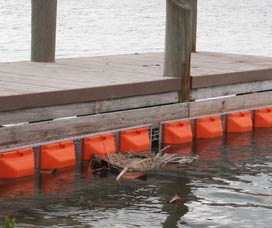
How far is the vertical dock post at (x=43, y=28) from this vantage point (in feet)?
46.5

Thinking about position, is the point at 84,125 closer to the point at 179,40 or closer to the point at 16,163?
the point at 16,163

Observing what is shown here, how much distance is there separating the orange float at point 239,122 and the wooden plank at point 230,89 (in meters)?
0.31

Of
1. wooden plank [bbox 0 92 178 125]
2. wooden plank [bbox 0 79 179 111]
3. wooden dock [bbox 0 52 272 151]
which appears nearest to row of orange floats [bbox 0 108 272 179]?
wooden dock [bbox 0 52 272 151]

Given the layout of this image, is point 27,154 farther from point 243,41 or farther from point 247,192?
point 243,41

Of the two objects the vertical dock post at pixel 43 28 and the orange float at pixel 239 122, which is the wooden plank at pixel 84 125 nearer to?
the orange float at pixel 239 122

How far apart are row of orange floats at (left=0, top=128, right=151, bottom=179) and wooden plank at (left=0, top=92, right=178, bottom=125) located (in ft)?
1.01

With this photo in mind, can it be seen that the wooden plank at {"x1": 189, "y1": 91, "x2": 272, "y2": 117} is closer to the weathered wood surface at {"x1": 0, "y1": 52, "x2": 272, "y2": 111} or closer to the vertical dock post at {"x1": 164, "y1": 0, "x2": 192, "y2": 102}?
the weathered wood surface at {"x1": 0, "y1": 52, "x2": 272, "y2": 111}

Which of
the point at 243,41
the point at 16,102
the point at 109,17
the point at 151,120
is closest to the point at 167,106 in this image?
the point at 151,120

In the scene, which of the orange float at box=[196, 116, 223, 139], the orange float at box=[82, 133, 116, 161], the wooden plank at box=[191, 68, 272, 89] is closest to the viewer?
the orange float at box=[82, 133, 116, 161]

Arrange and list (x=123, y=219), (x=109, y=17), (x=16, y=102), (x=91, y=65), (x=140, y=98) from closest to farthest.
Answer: (x=123, y=219) < (x=16, y=102) < (x=140, y=98) < (x=91, y=65) < (x=109, y=17)

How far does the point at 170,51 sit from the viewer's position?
13.5 m

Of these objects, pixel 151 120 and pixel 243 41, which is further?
pixel 243 41

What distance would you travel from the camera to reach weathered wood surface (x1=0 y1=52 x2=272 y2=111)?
1152cm

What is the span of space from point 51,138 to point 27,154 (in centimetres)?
46
